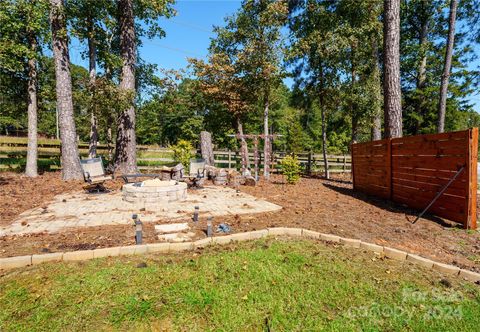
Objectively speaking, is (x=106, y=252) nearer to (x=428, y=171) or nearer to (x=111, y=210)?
(x=111, y=210)

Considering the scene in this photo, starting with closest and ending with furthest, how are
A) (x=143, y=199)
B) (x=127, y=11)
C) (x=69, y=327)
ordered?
(x=69, y=327), (x=143, y=199), (x=127, y=11)

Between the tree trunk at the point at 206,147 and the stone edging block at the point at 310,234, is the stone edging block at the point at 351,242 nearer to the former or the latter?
the stone edging block at the point at 310,234

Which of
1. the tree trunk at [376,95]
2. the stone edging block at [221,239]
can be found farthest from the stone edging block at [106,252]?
the tree trunk at [376,95]

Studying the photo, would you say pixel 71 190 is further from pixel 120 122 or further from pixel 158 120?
pixel 158 120

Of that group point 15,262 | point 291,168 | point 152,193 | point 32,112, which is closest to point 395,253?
A: point 15,262

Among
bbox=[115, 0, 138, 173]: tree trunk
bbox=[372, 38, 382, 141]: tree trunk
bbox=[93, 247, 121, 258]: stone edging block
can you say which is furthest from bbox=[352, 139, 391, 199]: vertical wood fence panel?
bbox=[115, 0, 138, 173]: tree trunk

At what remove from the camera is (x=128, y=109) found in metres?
10.7

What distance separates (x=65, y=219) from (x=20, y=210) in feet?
5.53

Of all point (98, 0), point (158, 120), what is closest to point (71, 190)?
point (98, 0)

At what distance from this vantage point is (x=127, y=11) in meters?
10.7

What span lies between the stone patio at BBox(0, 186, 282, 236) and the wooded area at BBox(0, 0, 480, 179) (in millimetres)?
4272

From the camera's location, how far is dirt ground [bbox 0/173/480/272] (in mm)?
3854

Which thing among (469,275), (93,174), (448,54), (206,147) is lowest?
(469,275)

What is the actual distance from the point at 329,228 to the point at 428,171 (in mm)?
3129
